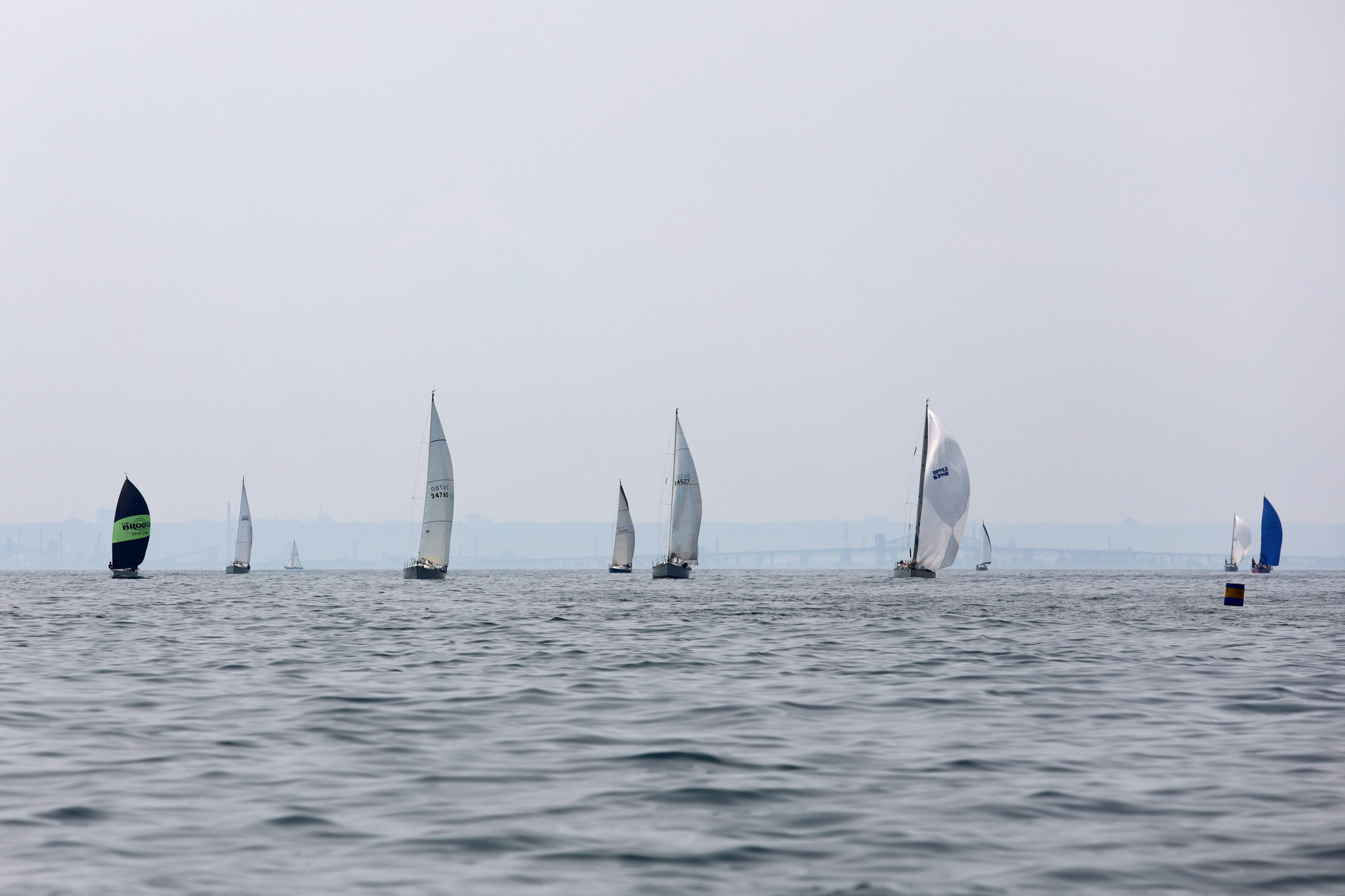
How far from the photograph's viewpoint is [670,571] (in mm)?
81125

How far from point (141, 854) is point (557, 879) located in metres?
A: 2.59

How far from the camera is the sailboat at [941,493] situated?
2953 inches

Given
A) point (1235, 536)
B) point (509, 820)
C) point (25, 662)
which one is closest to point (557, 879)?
point (509, 820)

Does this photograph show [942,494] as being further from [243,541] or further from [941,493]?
[243,541]

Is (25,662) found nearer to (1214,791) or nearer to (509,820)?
(509,820)

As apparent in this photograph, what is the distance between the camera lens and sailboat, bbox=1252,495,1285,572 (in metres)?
114

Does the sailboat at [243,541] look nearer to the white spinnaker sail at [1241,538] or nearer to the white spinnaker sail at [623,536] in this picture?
the white spinnaker sail at [623,536]

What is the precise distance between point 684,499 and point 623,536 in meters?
26.3

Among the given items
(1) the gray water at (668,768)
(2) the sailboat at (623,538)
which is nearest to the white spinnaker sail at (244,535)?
(2) the sailboat at (623,538)

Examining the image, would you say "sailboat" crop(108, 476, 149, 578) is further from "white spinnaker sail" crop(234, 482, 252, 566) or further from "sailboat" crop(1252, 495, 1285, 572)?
"sailboat" crop(1252, 495, 1285, 572)

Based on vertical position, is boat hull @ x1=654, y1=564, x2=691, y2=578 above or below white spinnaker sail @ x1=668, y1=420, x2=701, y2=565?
below

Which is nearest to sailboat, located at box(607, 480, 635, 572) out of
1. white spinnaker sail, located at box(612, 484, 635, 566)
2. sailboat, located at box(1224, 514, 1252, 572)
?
white spinnaker sail, located at box(612, 484, 635, 566)

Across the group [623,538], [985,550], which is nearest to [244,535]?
[623,538]

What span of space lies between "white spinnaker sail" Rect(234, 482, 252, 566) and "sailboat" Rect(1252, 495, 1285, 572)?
306 feet
